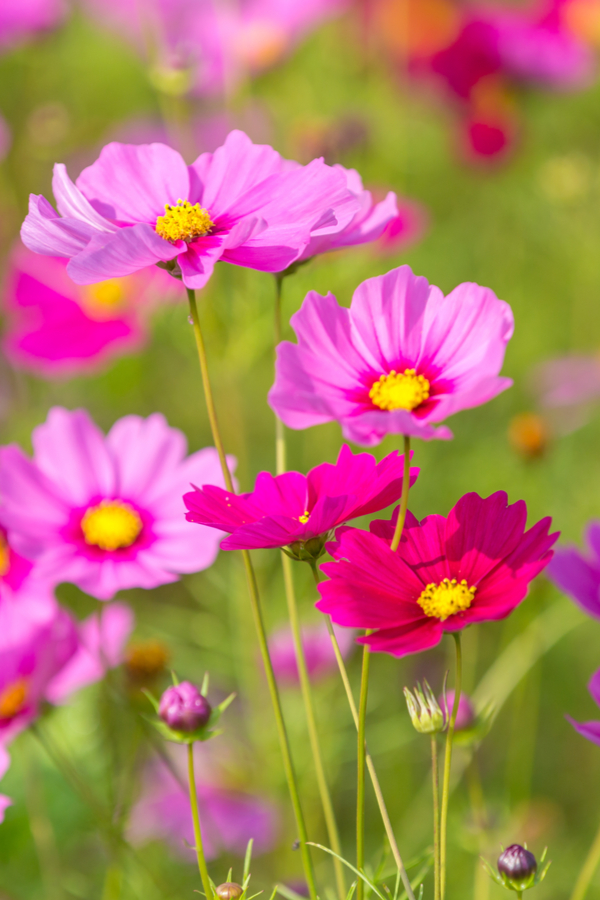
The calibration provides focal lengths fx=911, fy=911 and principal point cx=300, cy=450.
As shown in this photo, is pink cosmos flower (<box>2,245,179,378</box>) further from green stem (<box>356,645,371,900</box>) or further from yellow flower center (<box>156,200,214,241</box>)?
green stem (<box>356,645,371,900</box>)

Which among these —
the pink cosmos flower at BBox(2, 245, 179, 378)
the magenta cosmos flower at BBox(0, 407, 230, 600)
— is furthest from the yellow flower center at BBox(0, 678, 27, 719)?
the pink cosmos flower at BBox(2, 245, 179, 378)

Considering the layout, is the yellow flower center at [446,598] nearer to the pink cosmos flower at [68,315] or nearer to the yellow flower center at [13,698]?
the yellow flower center at [13,698]

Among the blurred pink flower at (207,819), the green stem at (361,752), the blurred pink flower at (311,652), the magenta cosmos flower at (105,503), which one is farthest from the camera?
the blurred pink flower at (311,652)

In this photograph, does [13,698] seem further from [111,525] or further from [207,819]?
[207,819]

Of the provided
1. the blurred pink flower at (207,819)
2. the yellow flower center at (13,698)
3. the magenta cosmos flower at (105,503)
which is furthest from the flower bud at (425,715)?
the blurred pink flower at (207,819)

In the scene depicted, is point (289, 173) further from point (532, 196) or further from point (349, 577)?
point (532, 196)

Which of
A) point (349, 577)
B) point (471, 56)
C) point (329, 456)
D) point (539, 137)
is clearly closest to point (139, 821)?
point (329, 456)

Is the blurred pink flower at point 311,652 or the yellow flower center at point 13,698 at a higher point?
the yellow flower center at point 13,698
